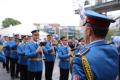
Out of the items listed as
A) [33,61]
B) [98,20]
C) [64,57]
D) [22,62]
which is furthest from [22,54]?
[98,20]

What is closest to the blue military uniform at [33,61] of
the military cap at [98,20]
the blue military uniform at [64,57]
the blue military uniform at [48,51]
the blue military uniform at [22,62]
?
the blue military uniform at [64,57]

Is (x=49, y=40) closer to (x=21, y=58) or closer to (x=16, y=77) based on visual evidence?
(x=21, y=58)

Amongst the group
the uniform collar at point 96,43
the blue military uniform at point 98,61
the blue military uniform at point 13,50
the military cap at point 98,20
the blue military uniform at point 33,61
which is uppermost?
the military cap at point 98,20

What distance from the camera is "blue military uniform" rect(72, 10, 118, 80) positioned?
2229 millimetres

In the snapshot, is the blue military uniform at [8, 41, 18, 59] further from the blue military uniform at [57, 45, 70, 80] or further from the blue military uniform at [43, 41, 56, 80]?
the blue military uniform at [57, 45, 70, 80]

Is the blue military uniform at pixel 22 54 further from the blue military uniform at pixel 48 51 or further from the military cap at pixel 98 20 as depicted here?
the military cap at pixel 98 20

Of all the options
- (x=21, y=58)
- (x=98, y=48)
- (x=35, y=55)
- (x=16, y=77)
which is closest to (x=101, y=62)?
(x=98, y=48)

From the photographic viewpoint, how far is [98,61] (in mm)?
2240

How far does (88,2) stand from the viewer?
33.8 meters

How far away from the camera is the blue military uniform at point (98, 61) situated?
2.23 meters

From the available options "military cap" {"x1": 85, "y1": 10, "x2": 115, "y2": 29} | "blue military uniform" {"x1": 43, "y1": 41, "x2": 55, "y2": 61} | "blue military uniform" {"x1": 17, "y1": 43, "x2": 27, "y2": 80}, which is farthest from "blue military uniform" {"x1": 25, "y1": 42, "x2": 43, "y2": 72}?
"military cap" {"x1": 85, "y1": 10, "x2": 115, "y2": 29}

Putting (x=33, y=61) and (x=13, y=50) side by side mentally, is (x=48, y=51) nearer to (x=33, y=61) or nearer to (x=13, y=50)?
(x=33, y=61)

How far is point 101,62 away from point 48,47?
288 inches

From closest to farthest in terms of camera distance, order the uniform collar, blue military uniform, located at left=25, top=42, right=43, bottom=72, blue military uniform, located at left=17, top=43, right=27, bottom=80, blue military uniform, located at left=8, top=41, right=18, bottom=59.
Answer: the uniform collar, blue military uniform, located at left=25, top=42, right=43, bottom=72, blue military uniform, located at left=17, top=43, right=27, bottom=80, blue military uniform, located at left=8, top=41, right=18, bottom=59
